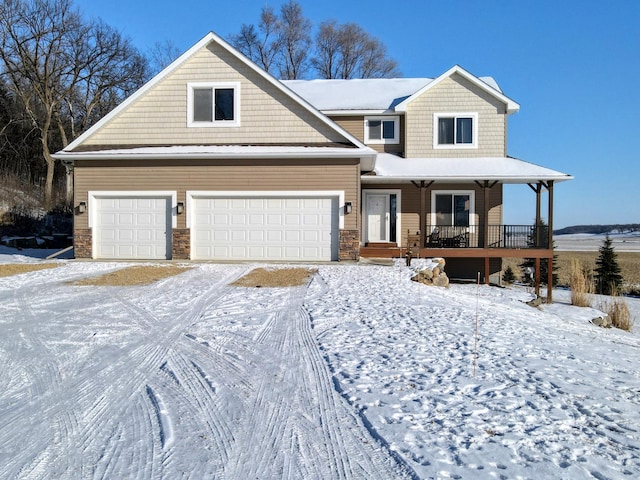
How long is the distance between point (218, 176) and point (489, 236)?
9999mm

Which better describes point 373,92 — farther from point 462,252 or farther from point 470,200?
point 462,252

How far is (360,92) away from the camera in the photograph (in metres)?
19.5

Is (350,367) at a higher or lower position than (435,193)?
lower

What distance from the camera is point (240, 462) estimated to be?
2.94 meters

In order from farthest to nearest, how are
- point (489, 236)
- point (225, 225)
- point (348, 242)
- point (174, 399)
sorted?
point (489, 236) → point (225, 225) → point (348, 242) → point (174, 399)

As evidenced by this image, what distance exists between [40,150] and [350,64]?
77.7 feet

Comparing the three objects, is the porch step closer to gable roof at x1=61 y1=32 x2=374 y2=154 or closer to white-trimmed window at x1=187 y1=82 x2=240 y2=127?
gable roof at x1=61 y1=32 x2=374 y2=154

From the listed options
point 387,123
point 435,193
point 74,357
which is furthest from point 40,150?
point 74,357

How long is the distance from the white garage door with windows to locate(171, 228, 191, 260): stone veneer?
313 mm

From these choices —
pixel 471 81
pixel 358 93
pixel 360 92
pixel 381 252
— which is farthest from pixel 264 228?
pixel 471 81

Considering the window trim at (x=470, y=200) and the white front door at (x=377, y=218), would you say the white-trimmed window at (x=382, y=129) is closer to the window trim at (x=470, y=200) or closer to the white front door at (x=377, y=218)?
the white front door at (x=377, y=218)

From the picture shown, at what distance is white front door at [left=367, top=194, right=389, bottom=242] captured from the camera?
17609 millimetres

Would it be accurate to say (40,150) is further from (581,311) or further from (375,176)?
(581,311)

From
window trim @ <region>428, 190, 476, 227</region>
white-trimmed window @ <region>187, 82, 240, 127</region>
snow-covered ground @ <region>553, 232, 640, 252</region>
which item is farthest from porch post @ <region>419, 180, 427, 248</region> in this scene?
snow-covered ground @ <region>553, 232, 640, 252</region>
